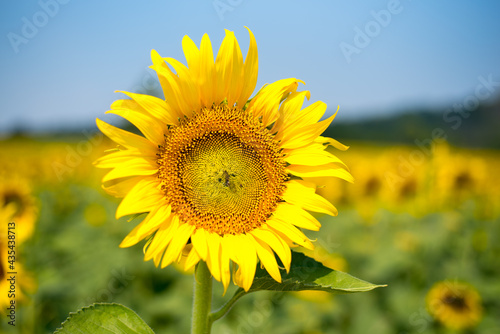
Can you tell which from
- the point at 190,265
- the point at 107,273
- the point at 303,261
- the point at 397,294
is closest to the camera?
the point at 190,265

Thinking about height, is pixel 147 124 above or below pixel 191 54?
below

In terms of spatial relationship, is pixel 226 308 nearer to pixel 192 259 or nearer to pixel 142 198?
pixel 192 259

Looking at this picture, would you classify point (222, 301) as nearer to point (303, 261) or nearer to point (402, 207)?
point (303, 261)

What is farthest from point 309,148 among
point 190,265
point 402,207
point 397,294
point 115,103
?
point 402,207

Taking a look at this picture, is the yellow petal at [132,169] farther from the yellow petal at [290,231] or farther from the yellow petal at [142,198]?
the yellow petal at [290,231]

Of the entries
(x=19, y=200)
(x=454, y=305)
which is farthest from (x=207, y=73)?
(x=454, y=305)

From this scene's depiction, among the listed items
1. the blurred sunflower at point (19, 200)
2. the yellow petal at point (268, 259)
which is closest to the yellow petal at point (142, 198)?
the yellow petal at point (268, 259)

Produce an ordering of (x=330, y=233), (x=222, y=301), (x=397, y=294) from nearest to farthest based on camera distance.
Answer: (x=222, y=301) < (x=397, y=294) < (x=330, y=233)

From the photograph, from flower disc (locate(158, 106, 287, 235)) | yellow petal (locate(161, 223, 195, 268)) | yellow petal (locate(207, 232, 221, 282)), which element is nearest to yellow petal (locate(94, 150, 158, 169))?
flower disc (locate(158, 106, 287, 235))
